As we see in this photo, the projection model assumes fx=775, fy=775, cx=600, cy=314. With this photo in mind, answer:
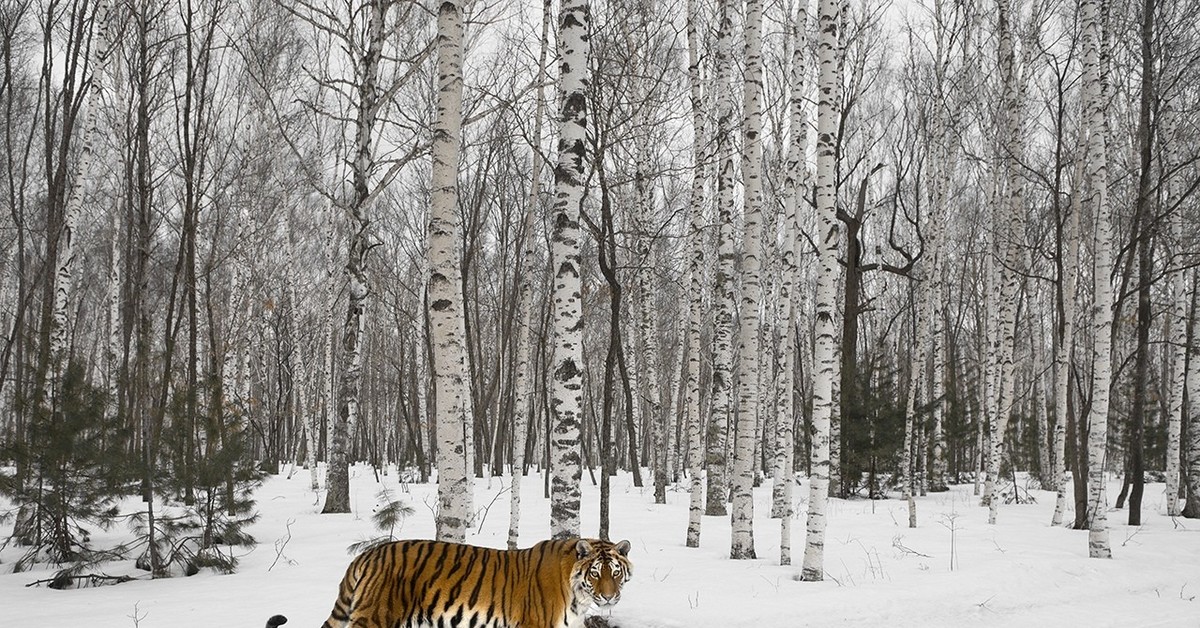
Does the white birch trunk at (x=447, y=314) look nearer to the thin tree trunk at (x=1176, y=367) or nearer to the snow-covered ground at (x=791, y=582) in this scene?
the snow-covered ground at (x=791, y=582)

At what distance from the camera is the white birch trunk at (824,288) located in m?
8.40

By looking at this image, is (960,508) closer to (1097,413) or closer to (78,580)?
(1097,413)

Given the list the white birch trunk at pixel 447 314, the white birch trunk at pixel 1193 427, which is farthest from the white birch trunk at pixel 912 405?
the white birch trunk at pixel 447 314

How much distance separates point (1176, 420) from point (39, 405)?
793 inches

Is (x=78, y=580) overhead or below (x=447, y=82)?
below

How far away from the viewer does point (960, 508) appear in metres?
17.5

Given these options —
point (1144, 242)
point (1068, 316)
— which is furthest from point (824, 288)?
point (1144, 242)

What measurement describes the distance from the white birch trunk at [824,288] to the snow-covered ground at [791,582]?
56cm

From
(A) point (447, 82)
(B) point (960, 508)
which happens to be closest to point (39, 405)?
(A) point (447, 82)

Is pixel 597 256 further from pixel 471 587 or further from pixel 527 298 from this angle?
pixel 471 587

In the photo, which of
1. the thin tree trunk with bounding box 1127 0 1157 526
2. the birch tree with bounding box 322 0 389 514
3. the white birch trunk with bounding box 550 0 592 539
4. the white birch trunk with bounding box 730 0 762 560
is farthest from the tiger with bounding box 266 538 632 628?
the thin tree trunk with bounding box 1127 0 1157 526

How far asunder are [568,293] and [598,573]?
2.99m

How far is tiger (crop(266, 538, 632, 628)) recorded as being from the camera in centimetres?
510

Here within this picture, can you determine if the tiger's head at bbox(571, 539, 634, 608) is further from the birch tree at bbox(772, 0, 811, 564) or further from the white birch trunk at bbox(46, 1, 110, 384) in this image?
the white birch trunk at bbox(46, 1, 110, 384)
